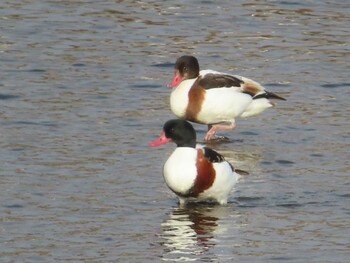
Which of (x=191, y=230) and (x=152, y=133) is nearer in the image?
(x=191, y=230)

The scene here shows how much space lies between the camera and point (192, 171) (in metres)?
11.6

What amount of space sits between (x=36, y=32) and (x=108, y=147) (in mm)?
5388

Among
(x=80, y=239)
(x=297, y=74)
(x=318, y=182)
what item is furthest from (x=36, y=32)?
(x=80, y=239)

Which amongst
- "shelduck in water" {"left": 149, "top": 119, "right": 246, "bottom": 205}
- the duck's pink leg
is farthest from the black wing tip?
"shelduck in water" {"left": 149, "top": 119, "right": 246, "bottom": 205}

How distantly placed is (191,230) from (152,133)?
3.64 m

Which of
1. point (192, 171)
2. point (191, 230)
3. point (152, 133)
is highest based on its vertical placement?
point (192, 171)

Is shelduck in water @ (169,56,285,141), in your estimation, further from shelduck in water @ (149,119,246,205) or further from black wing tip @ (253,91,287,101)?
shelduck in water @ (149,119,246,205)

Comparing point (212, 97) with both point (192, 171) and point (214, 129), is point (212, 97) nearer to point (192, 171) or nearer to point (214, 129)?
point (214, 129)

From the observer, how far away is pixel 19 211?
11.2 metres

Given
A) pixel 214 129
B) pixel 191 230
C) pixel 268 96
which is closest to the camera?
pixel 191 230

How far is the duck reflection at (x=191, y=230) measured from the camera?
10.2 metres

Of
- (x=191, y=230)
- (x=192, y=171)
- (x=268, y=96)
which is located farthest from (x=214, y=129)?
(x=191, y=230)

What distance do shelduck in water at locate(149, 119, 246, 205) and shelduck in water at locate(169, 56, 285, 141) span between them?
2.73 m

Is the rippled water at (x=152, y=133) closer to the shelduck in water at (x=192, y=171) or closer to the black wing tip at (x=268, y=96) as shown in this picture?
the shelduck in water at (x=192, y=171)
